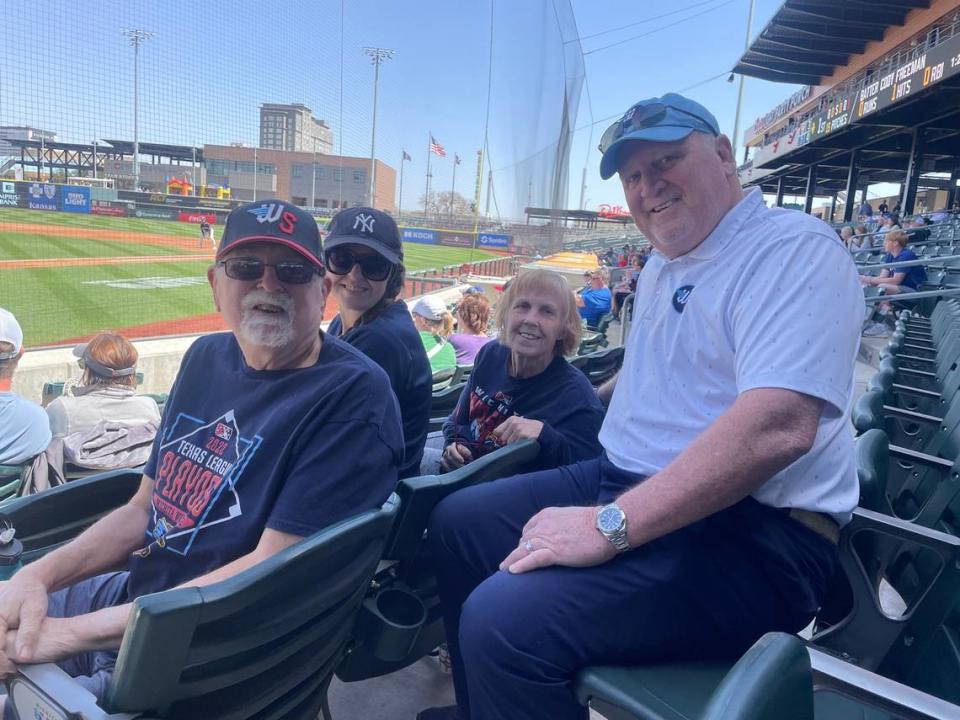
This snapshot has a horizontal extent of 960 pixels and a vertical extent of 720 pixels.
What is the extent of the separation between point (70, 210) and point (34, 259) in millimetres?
1814

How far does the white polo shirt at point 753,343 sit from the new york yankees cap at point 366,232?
1154 mm

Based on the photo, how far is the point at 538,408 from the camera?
2.48 meters

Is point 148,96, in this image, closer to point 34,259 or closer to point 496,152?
point 496,152

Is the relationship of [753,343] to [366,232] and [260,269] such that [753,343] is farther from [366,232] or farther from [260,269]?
[366,232]

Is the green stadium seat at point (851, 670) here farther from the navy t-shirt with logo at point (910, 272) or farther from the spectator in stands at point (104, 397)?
the navy t-shirt with logo at point (910, 272)

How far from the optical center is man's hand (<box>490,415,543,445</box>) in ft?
7.31

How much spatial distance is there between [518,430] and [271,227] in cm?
106

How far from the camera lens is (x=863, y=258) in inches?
535

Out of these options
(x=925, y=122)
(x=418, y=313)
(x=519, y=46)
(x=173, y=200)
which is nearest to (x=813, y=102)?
(x=925, y=122)

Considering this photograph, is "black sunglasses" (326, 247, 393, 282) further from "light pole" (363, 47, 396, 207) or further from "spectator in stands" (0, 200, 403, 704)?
"light pole" (363, 47, 396, 207)

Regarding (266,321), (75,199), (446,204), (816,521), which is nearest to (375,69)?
(446,204)

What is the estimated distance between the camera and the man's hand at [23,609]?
4.47 feet

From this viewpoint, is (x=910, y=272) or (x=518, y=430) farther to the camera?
(x=910, y=272)

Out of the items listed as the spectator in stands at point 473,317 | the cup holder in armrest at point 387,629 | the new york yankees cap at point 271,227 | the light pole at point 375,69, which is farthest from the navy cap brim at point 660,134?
the light pole at point 375,69
